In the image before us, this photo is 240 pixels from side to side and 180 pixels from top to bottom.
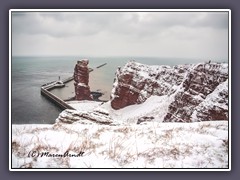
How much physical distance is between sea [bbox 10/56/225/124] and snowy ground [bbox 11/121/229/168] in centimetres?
31

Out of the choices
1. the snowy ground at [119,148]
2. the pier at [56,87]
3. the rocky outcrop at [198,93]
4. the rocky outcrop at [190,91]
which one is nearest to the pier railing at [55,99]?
the pier at [56,87]

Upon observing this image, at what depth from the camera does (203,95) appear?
18.8 feet

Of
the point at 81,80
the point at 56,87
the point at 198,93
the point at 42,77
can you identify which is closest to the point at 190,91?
the point at 198,93

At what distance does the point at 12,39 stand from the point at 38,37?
15.3 inches

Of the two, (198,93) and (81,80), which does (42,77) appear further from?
(198,93)

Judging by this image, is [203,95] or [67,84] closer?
[67,84]

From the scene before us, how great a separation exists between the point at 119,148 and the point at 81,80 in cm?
138

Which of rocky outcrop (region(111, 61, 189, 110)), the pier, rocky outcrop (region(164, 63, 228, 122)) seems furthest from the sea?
rocky outcrop (region(164, 63, 228, 122))

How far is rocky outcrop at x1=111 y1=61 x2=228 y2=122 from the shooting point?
166 inches

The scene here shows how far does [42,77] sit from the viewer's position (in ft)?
13.6

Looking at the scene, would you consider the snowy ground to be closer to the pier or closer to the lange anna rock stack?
the pier

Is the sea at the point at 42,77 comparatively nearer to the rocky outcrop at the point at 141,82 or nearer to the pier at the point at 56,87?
the pier at the point at 56,87
